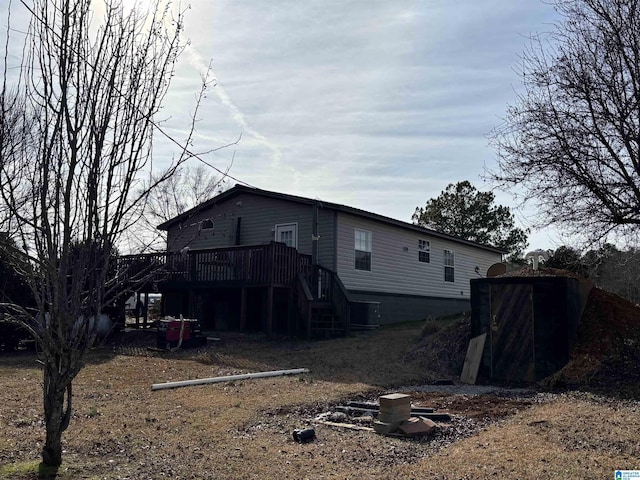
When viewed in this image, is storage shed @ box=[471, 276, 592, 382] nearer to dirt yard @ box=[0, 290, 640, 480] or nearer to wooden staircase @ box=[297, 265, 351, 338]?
dirt yard @ box=[0, 290, 640, 480]

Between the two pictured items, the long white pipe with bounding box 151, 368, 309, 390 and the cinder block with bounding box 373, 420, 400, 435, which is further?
the long white pipe with bounding box 151, 368, 309, 390

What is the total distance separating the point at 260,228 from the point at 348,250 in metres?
3.21

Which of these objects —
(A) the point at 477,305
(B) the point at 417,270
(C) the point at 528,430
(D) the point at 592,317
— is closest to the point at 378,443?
(C) the point at 528,430

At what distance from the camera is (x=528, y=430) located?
20.1ft

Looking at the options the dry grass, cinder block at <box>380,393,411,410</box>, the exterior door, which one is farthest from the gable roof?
cinder block at <box>380,393,411,410</box>

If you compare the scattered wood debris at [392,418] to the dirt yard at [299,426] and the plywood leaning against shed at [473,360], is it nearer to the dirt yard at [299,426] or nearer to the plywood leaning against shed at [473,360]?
the dirt yard at [299,426]

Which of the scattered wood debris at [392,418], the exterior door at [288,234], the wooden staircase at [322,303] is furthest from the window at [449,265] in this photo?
the scattered wood debris at [392,418]

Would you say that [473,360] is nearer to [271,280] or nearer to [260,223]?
[271,280]

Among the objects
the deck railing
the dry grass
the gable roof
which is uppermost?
the gable roof

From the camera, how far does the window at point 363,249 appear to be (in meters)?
18.1

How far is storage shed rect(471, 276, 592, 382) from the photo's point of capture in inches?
395

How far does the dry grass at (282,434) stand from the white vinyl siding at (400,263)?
7.41 m

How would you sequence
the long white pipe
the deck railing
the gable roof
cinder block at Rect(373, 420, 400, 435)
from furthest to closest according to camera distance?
the gable roof, the deck railing, the long white pipe, cinder block at Rect(373, 420, 400, 435)

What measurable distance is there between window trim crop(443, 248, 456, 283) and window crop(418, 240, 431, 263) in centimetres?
130
